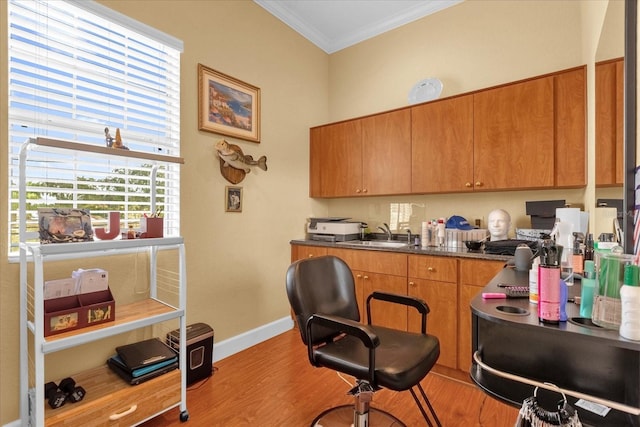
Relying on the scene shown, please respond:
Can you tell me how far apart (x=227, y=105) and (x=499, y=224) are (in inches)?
93.7

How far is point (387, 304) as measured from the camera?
2584 millimetres

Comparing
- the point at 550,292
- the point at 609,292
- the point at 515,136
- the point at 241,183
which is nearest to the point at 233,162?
the point at 241,183

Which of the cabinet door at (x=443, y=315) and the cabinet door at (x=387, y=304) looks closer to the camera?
the cabinet door at (x=443, y=315)

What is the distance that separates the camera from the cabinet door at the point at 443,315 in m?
2.26

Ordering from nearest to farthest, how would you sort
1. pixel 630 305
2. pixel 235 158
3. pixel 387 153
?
1. pixel 630 305
2. pixel 235 158
3. pixel 387 153

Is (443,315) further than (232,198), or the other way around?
(232,198)

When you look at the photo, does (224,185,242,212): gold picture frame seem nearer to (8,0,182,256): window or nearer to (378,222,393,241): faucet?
(8,0,182,256): window

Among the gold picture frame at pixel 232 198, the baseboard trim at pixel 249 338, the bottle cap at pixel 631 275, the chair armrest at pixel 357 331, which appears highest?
the gold picture frame at pixel 232 198

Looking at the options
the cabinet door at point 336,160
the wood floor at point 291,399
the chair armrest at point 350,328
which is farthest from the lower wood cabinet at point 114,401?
the cabinet door at point 336,160

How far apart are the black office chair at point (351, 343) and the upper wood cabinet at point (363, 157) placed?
132 centimetres

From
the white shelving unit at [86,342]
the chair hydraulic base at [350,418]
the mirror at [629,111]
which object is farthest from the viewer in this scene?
the chair hydraulic base at [350,418]

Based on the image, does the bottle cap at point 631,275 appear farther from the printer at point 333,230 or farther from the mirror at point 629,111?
the printer at point 333,230

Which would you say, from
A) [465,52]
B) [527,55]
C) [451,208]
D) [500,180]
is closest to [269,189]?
[451,208]

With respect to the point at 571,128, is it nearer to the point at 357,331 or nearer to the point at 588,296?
the point at 588,296
